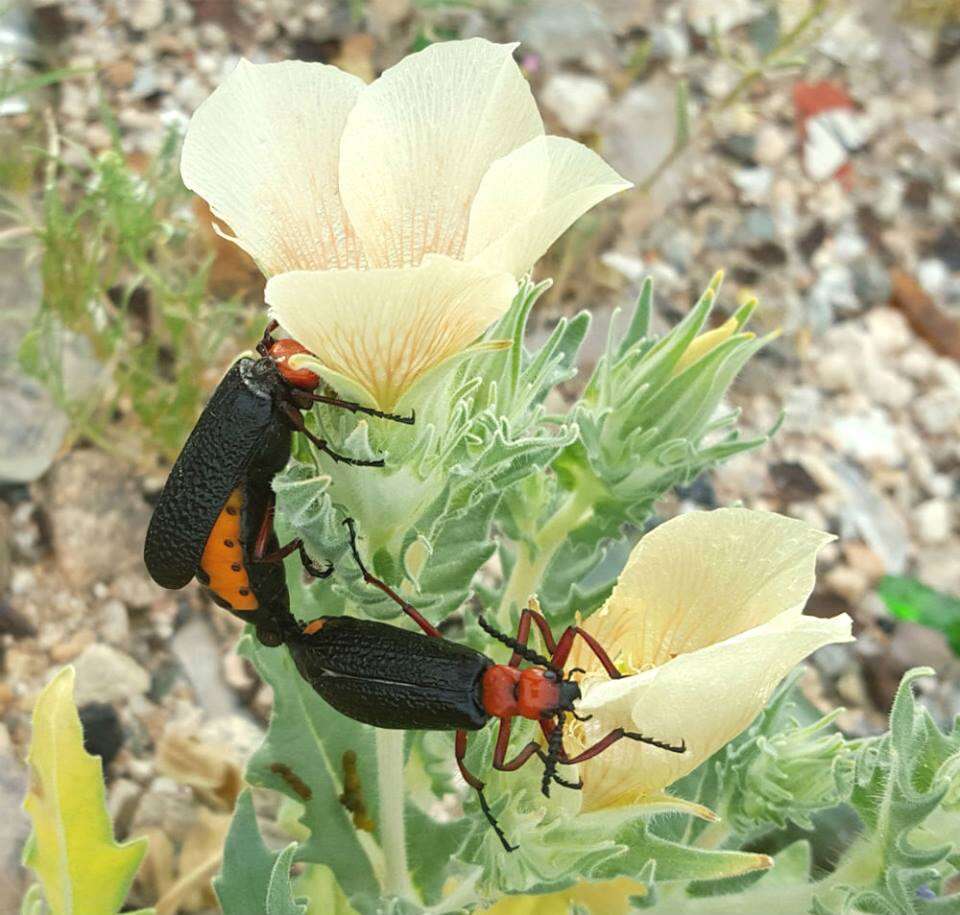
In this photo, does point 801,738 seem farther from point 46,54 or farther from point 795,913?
point 46,54

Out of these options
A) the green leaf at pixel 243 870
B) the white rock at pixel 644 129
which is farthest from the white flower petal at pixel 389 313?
the white rock at pixel 644 129

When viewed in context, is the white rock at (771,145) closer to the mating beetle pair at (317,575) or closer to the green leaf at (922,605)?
the green leaf at (922,605)

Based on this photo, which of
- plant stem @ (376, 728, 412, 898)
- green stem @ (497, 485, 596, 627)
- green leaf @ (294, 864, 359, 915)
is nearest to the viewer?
plant stem @ (376, 728, 412, 898)

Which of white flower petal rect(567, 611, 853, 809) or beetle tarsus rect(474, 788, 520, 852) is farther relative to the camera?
beetle tarsus rect(474, 788, 520, 852)

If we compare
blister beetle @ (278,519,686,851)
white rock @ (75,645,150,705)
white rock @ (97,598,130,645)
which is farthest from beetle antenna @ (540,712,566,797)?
white rock @ (97,598,130,645)

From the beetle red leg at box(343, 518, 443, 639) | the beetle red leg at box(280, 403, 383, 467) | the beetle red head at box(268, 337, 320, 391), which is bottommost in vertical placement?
the beetle red leg at box(343, 518, 443, 639)

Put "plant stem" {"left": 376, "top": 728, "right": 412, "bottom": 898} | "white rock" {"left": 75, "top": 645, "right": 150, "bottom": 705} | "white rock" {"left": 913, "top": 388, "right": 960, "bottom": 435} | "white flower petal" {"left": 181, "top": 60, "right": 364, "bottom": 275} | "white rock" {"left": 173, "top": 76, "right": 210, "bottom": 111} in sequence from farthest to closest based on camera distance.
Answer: "white rock" {"left": 913, "top": 388, "right": 960, "bottom": 435}
"white rock" {"left": 173, "top": 76, "right": 210, "bottom": 111}
"white rock" {"left": 75, "top": 645, "right": 150, "bottom": 705}
"plant stem" {"left": 376, "top": 728, "right": 412, "bottom": 898}
"white flower petal" {"left": 181, "top": 60, "right": 364, "bottom": 275}

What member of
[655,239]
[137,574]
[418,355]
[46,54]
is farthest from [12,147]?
[418,355]

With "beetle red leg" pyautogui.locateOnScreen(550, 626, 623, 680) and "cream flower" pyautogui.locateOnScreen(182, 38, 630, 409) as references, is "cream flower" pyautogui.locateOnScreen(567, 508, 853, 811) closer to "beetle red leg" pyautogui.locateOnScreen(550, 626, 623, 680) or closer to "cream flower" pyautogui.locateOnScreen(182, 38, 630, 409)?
"beetle red leg" pyautogui.locateOnScreen(550, 626, 623, 680)
